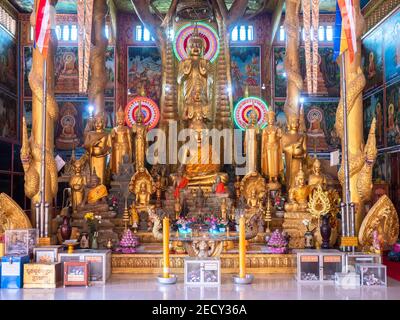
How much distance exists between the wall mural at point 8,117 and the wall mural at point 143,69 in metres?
3.97

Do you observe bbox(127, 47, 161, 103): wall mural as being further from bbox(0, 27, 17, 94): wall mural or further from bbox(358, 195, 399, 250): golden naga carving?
bbox(358, 195, 399, 250): golden naga carving

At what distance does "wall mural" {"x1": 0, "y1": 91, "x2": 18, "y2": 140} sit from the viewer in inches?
604

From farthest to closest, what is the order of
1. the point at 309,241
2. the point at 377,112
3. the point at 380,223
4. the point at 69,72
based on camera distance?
the point at 69,72, the point at 377,112, the point at 380,223, the point at 309,241

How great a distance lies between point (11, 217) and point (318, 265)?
424 centimetres

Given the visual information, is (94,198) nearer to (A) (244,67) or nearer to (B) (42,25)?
Result: (B) (42,25)

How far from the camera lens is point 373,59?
51.0 feet

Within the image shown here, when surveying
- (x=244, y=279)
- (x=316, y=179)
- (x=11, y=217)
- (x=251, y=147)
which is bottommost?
(x=244, y=279)

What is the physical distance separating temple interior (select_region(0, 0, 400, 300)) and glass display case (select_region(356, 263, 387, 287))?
0.07 ft

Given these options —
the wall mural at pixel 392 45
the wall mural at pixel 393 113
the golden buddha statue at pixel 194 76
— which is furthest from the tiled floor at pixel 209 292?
the wall mural at pixel 392 45

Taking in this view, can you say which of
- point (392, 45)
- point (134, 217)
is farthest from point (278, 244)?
point (392, 45)

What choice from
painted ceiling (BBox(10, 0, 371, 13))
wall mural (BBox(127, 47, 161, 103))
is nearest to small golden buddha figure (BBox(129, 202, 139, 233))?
wall mural (BBox(127, 47, 161, 103))
